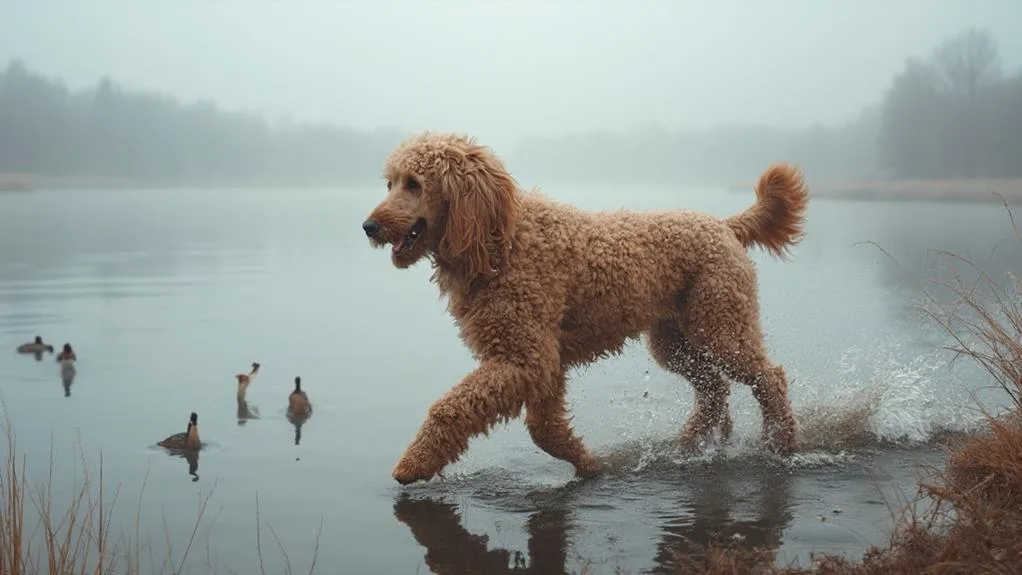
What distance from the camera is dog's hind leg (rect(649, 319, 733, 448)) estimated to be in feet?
21.6

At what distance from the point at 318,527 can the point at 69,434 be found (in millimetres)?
2764

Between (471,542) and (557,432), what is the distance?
116 centimetres

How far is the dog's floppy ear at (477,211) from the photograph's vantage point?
17.9ft

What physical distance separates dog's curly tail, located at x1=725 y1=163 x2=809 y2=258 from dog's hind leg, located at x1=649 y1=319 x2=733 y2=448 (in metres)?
0.78

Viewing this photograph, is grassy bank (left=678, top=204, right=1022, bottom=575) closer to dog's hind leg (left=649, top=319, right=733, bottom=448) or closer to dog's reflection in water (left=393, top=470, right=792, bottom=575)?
dog's reflection in water (left=393, top=470, right=792, bottom=575)

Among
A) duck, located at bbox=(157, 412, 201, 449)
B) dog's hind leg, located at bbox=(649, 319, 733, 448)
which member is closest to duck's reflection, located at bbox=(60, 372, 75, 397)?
duck, located at bbox=(157, 412, 201, 449)

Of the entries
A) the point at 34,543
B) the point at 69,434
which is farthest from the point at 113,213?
the point at 34,543

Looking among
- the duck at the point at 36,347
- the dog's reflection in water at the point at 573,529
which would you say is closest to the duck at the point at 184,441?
the dog's reflection in water at the point at 573,529

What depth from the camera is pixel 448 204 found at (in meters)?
5.56

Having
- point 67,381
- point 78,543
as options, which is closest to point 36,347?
point 67,381

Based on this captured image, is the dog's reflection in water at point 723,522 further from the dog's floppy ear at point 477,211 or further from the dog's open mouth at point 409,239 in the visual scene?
the dog's open mouth at point 409,239

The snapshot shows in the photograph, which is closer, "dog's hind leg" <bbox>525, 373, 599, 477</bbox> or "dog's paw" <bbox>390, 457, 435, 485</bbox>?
"dog's paw" <bbox>390, 457, 435, 485</bbox>

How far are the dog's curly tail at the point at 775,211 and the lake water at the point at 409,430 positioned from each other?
1109mm

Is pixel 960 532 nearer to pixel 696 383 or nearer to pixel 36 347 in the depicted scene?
pixel 696 383
